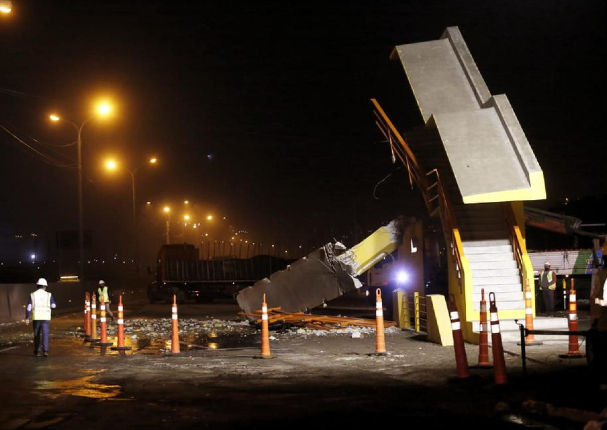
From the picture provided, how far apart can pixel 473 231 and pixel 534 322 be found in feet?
12.5

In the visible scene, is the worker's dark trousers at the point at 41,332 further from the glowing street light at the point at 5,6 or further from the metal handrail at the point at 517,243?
the metal handrail at the point at 517,243

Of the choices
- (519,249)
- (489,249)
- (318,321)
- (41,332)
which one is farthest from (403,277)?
(41,332)

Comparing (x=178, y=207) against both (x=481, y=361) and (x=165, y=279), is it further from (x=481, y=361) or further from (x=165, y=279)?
(x=481, y=361)

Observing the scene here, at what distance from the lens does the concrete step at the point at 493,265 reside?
19375 mm

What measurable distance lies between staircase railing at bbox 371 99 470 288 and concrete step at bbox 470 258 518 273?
0.63 metres

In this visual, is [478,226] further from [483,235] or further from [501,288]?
[501,288]

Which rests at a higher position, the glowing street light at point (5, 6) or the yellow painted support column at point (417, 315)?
the glowing street light at point (5, 6)

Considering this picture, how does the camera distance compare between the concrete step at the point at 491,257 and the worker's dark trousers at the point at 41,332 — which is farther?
the concrete step at the point at 491,257

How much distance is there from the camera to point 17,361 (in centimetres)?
1603

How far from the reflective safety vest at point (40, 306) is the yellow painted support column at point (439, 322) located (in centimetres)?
814

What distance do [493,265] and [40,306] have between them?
10.4m

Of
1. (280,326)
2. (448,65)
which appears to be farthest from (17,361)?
(448,65)

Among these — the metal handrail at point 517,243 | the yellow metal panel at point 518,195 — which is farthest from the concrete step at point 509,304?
the yellow metal panel at point 518,195

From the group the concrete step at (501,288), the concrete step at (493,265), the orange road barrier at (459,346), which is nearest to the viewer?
the orange road barrier at (459,346)
